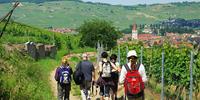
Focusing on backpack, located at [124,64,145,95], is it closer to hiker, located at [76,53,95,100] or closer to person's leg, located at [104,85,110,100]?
person's leg, located at [104,85,110,100]

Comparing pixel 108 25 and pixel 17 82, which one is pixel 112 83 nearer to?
pixel 17 82

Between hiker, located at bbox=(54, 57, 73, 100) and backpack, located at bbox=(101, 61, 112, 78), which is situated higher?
backpack, located at bbox=(101, 61, 112, 78)

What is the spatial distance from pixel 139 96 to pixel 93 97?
26.2 ft

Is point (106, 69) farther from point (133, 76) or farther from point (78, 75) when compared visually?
point (133, 76)

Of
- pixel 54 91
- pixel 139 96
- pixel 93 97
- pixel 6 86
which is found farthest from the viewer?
pixel 54 91

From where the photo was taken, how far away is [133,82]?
9219 mm

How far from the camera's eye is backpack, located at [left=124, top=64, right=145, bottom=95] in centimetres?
920

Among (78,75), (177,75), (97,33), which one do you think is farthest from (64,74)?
(97,33)

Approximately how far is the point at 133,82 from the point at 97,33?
74357mm

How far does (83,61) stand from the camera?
1338 cm

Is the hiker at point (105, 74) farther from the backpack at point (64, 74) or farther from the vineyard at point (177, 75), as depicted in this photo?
the vineyard at point (177, 75)

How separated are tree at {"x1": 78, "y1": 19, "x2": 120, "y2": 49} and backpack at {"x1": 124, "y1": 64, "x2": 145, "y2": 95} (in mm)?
71027

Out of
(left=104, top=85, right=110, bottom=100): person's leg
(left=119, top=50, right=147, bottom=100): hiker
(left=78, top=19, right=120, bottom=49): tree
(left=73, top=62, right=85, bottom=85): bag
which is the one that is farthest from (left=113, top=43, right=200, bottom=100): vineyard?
(left=78, top=19, right=120, bottom=49): tree

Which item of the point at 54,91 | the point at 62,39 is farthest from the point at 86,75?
the point at 62,39
